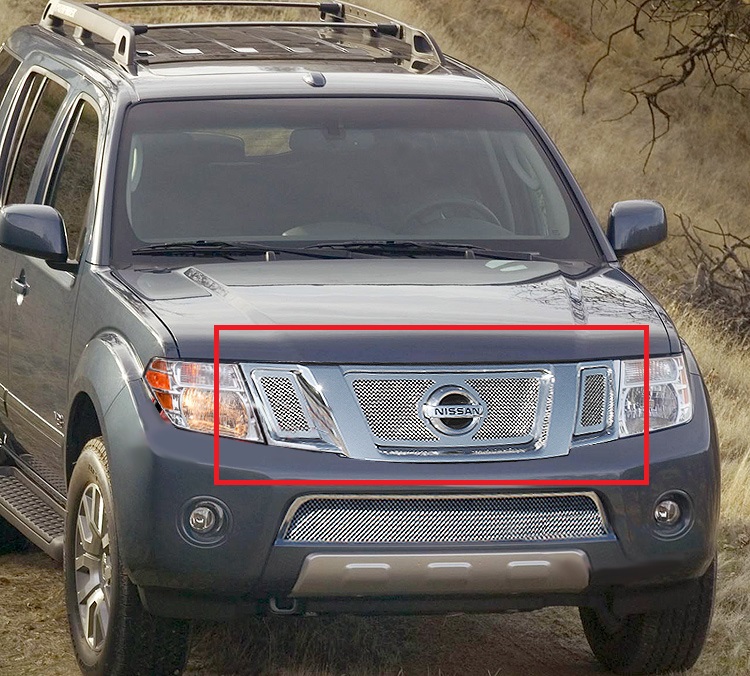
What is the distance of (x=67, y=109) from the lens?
5922 mm

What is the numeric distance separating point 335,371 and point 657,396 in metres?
0.91

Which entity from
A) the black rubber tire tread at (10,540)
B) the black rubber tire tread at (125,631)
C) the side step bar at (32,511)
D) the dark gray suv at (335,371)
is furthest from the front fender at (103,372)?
the black rubber tire tread at (10,540)

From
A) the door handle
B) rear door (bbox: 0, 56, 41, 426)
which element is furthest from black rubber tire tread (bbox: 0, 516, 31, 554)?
the door handle

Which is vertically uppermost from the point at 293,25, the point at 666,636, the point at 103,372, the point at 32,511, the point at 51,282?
the point at 293,25

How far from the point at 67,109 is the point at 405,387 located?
2251mm

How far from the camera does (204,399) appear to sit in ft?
13.9

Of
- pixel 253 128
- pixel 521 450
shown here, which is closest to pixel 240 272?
pixel 253 128

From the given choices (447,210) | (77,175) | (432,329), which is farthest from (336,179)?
(432,329)

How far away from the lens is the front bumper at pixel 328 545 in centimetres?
414

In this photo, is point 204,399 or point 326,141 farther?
point 326,141

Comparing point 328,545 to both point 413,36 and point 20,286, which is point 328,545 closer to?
point 20,286

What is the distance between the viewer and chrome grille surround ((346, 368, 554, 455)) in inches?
167

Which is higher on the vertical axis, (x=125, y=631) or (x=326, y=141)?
(x=326, y=141)

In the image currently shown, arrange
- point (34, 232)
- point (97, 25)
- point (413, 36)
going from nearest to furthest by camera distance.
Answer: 1. point (34, 232)
2. point (97, 25)
3. point (413, 36)
